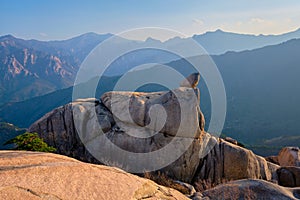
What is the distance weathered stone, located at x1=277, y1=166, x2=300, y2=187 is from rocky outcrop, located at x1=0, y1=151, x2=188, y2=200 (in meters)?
18.2

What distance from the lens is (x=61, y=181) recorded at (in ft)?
16.8

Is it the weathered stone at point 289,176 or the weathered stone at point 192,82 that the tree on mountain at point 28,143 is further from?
the weathered stone at point 289,176

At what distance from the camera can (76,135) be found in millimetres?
21469

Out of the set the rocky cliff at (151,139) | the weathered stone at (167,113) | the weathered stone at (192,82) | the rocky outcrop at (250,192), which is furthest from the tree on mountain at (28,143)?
the weathered stone at (192,82)

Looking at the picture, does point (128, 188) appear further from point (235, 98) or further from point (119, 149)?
point (235, 98)

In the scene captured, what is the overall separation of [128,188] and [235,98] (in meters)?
195

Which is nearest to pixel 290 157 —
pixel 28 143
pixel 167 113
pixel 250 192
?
pixel 167 113

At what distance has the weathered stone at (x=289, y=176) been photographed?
20.9 metres

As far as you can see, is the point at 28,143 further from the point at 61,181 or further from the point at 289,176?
the point at 289,176

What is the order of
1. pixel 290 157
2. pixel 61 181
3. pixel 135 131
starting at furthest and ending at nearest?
Answer: pixel 290 157 → pixel 135 131 → pixel 61 181

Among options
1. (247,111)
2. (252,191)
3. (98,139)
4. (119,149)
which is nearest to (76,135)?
(98,139)

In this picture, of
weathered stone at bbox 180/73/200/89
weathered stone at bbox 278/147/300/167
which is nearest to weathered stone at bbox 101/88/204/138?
weathered stone at bbox 180/73/200/89

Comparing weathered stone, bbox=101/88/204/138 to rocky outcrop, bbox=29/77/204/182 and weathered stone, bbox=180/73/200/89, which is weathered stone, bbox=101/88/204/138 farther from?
weathered stone, bbox=180/73/200/89

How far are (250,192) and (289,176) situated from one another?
14.0m
